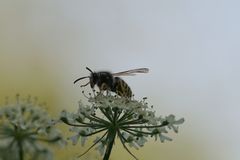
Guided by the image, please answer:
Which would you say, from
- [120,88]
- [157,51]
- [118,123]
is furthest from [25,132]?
[157,51]

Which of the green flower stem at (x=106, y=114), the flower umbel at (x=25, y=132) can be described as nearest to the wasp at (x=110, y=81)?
the green flower stem at (x=106, y=114)

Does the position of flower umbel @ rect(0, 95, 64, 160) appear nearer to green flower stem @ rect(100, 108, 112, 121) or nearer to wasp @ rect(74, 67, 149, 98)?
green flower stem @ rect(100, 108, 112, 121)

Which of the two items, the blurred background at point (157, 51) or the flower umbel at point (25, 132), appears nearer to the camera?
the flower umbel at point (25, 132)

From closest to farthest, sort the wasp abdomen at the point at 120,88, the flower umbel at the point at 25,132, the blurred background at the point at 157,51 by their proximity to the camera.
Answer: the flower umbel at the point at 25,132, the wasp abdomen at the point at 120,88, the blurred background at the point at 157,51

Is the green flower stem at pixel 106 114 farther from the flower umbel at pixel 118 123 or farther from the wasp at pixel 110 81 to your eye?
the wasp at pixel 110 81

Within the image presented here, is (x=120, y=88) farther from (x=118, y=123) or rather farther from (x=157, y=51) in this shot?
(x=157, y=51)

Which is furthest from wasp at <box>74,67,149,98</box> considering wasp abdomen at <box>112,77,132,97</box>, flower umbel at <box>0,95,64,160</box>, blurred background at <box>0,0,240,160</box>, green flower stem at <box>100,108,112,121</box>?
blurred background at <box>0,0,240,160</box>
